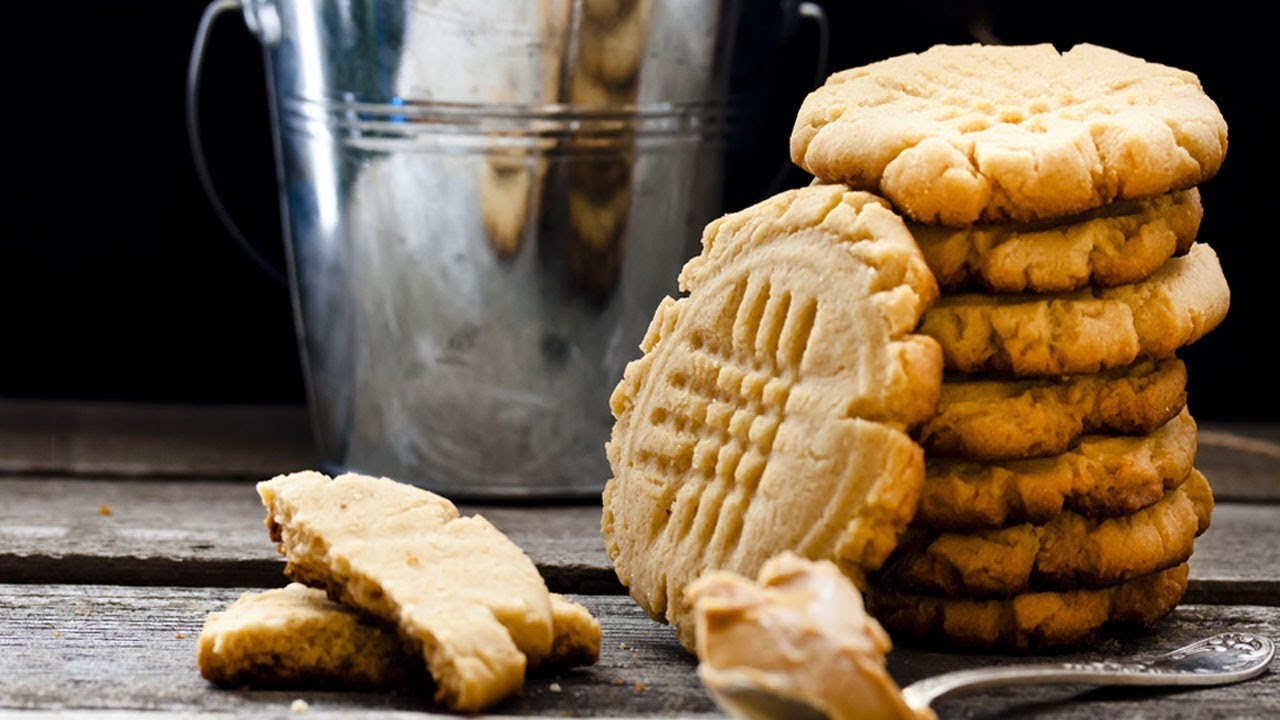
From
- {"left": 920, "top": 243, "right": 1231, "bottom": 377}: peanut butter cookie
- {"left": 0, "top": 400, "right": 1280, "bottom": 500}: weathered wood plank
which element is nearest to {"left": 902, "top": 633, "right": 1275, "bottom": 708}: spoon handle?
{"left": 920, "top": 243, "right": 1231, "bottom": 377}: peanut butter cookie

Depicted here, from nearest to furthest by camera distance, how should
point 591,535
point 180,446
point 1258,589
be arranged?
1. point 1258,589
2. point 591,535
3. point 180,446

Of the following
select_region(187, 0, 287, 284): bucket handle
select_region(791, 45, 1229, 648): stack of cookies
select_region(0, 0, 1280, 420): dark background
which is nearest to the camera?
select_region(791, 45, 1229, 648): stack of cookies

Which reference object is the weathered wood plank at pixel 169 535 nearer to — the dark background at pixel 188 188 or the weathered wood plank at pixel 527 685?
the weathered wood plank at pixel 527 685

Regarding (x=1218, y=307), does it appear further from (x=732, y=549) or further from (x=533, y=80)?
(x=533, y=80)

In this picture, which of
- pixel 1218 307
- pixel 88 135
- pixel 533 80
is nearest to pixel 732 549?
pixel 1218 307

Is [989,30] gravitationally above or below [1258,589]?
above

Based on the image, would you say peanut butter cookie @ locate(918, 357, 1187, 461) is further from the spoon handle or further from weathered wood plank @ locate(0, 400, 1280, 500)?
weathered wood plank @ locate(0, 400, 1280, 500)
